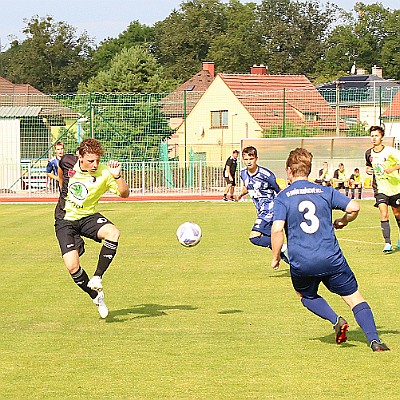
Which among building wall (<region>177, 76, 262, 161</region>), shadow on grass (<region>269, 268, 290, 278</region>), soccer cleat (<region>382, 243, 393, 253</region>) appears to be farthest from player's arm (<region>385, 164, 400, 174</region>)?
building wall (<region>177, 76, 262, 161</region>)

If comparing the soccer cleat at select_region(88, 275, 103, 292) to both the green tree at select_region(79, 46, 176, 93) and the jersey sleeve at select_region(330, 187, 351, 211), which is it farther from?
the green tree at select_region(79, 46, 176, 93)

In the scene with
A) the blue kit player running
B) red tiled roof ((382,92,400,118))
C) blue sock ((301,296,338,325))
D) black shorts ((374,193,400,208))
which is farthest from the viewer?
red tiled roof ((382,92,400,118))

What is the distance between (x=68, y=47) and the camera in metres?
102

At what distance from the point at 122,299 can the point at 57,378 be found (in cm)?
403

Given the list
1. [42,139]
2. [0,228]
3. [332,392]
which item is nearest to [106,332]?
[332,392]

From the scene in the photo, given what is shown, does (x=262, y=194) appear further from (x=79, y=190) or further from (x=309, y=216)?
(x=309, y=216)

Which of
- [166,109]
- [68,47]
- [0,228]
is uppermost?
[68,47]

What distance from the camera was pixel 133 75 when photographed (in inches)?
2421

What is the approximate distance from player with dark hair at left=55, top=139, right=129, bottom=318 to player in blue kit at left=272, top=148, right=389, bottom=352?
Answer: 2.52 metres

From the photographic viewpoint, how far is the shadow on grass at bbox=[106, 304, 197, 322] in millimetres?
9562

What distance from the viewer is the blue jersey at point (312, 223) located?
7371 millimetres

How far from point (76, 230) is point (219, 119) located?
155 ft

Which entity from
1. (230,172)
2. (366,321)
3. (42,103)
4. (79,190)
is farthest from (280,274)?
(42,103)

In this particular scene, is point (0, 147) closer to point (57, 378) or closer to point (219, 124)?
point (219, 124)
